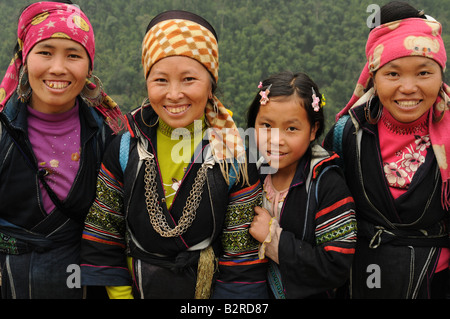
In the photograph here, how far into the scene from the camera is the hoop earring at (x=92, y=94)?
7.64ft

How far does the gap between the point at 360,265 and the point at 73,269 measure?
1.46m

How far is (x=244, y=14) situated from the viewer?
37.8 meters

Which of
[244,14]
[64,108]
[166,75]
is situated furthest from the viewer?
[244,14]

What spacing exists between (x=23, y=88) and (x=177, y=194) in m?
0.97

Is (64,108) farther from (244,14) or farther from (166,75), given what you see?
(244,14)

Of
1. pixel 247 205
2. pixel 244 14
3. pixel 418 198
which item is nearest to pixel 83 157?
pixel 247 205

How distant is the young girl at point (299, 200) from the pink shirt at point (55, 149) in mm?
945

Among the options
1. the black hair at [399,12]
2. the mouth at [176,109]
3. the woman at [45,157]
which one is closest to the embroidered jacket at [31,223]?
the woman at [45,157]

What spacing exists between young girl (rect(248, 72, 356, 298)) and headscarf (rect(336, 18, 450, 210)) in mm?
378

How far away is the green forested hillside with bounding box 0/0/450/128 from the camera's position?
28828 millimetres

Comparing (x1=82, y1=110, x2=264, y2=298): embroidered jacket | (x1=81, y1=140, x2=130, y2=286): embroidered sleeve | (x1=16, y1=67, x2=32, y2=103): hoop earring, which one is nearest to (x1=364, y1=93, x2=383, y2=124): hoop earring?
(x1=82, y1=110, x2=264, y2=298): embroidered jacket

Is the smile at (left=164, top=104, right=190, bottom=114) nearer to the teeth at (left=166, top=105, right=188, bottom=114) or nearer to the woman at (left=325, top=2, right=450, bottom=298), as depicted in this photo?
the teeth at (left=166, top=105, right=188, bottom=114)

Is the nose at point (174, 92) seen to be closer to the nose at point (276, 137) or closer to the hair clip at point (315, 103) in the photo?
the nose at point (276, 137)

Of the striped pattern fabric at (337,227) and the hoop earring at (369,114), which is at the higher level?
the hoop earring at (369,114)
